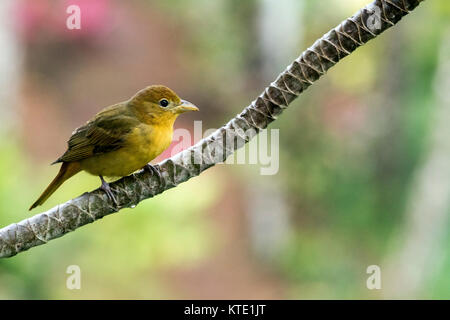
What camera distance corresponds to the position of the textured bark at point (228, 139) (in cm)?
288

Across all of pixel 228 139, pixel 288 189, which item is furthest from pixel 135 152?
pixel 288 189

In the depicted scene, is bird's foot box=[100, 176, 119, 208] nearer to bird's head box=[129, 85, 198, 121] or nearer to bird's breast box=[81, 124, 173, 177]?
bird's breast box=[81, 124, 173, 177]

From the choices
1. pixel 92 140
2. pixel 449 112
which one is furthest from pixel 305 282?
pixel 92 140

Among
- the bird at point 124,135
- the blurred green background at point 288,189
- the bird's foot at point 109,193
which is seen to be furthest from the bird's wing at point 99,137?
the blurred green background at point 288,189

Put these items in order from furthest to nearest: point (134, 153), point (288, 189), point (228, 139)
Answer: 1. point (288, 189)
2. point (134, 153)
3. point (228, 139)

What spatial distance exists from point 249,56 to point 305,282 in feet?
12.0

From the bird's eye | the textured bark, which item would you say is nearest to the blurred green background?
the textured bark

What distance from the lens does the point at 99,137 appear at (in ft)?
11.7

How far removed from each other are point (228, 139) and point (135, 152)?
1.86 feet

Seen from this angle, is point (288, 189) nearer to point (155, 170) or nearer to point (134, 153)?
point (134, 153)

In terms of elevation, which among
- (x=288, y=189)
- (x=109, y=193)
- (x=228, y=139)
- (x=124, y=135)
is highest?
(x=288, y=189)

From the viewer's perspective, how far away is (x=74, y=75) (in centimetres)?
1452

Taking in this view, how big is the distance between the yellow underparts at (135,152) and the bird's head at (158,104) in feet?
0.19
